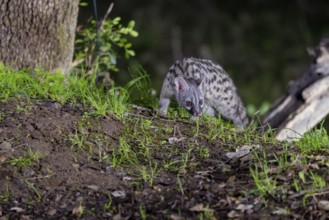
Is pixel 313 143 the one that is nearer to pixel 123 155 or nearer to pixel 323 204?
pixel 323 204

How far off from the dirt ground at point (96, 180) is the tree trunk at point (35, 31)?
1.04 m

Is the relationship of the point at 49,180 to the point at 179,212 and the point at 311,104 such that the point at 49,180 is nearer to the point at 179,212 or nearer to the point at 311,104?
the point at 179,212

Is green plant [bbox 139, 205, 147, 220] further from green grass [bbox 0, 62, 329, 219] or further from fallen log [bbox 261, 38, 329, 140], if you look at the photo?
fallen log [bbox 261, 38, 329, 140]

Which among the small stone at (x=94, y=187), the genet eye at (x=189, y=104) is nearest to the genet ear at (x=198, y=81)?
the genet eye at (x=189, y=104)

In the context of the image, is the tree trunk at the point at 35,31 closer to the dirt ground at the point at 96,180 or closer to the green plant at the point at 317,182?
the dirt ground at the point at 96,180

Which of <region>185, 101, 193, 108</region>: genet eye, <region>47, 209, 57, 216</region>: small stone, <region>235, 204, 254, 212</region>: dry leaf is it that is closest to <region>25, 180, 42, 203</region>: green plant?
<region>47, 209, 57, 216</region>: small stone

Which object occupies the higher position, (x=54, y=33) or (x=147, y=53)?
(x=54, y=33)

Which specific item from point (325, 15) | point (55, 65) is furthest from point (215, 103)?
point (325, 15)

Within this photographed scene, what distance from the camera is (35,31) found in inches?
311

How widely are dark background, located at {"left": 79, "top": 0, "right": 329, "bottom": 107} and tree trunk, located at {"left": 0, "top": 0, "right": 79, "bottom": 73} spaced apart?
659cm

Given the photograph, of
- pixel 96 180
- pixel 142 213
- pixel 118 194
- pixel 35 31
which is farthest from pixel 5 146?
pixel 35 31

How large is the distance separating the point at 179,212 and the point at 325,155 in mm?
1400

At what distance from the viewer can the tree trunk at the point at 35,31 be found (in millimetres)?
7801

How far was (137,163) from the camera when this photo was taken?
632 centimetres
